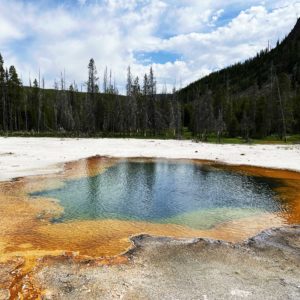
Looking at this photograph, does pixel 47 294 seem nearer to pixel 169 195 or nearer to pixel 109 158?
pixel 169 195

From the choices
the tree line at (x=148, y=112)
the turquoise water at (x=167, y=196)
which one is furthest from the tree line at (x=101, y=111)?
the turquoise water at (x=167, y=196)

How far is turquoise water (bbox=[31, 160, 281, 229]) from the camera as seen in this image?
1580 cm

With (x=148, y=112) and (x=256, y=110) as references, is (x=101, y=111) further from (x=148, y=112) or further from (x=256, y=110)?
(x=256, y=110)

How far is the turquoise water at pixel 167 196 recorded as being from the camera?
51.8ft

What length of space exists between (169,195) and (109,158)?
17411 mm

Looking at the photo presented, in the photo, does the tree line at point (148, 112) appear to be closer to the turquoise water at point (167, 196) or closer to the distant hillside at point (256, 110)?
the distant hillside at point (256, 110)

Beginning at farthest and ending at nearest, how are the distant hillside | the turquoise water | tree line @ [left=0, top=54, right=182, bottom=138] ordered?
tree line @ [left=0, top=54, right=182, bottom=138], the distant hillside, the turquoise water

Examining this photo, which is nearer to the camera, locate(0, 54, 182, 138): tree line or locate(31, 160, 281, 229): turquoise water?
locate(31, 160, 281, 229): turquoise water

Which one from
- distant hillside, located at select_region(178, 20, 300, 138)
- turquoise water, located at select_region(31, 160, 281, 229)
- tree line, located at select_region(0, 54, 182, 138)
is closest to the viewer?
turquoise water, located at select_region(31, 160, 281, 229)

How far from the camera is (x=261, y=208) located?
1739 cm

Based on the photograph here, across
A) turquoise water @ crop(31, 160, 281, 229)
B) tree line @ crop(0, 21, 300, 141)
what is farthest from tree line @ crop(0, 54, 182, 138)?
turquoise water @ crop(31, 160, 281, 229)

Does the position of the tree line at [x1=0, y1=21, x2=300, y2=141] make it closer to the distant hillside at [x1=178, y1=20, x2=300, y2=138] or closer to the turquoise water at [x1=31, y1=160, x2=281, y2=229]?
the distant hillside at [x1=178, y1=20, x2=300, y2=138]

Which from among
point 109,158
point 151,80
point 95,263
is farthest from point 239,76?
point 95,263

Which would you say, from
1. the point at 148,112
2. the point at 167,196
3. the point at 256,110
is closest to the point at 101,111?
the point at 148,112
